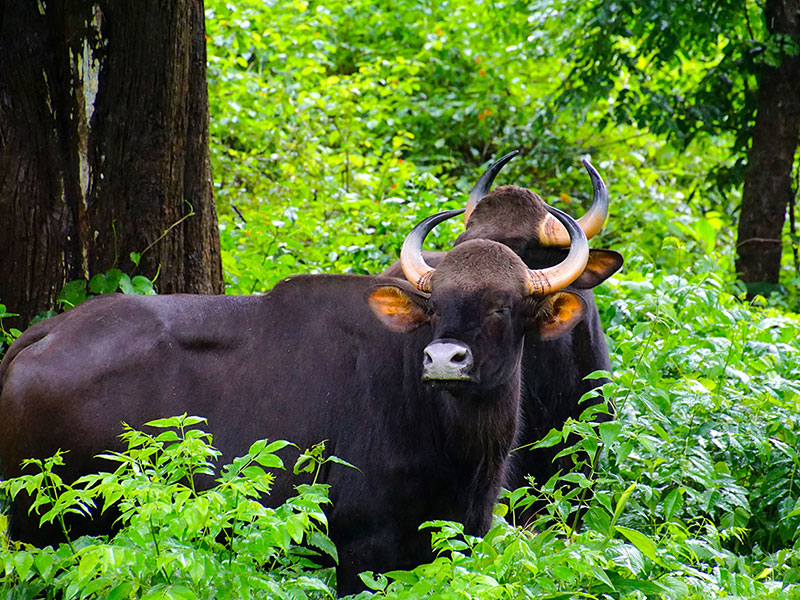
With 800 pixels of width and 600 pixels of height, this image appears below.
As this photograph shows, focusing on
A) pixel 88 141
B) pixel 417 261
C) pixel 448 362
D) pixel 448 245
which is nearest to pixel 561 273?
pixel 417 261

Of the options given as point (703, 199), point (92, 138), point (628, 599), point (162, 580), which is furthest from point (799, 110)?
point (162, 580)

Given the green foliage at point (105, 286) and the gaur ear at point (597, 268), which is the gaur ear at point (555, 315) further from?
the green foliage at point (105, 286)

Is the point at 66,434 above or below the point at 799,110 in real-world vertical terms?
below

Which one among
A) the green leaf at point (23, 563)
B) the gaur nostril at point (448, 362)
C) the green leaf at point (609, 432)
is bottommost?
the green leaf at point (23, 563)

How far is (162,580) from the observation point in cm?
339

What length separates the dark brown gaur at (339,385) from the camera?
458 centimetres

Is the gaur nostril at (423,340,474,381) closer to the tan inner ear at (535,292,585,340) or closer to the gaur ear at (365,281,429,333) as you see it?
the gaur ear at (365,281,429,333)

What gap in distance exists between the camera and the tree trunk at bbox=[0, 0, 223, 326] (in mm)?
6008

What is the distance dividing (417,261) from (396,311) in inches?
13.3

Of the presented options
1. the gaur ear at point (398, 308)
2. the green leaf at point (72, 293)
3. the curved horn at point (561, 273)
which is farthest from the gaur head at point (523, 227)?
the green leaf at point (72, 293)

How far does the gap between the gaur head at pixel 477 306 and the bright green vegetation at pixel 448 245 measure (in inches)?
19.6

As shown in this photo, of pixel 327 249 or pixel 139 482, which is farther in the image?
pixel 327 249

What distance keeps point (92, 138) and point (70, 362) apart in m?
1.99

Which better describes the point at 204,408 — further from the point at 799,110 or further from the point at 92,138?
the point at 799,110
